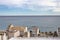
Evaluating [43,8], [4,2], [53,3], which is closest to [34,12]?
[43,8]

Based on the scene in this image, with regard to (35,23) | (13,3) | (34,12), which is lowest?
(35,23)

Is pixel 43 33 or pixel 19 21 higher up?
pixel 19 21

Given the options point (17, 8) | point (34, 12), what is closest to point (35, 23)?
point (34, 12)

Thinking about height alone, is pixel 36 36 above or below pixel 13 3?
below

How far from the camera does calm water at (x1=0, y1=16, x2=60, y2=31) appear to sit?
1.26m

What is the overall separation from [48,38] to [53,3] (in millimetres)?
395

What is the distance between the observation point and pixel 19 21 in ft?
4.18

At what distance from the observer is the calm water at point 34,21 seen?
1.26m

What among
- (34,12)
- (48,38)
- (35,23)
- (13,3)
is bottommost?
(48,38)

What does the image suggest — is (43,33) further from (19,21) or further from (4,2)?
(4,2)

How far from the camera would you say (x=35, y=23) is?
1.27 meters

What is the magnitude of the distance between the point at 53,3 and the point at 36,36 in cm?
42

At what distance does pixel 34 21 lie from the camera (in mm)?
1274

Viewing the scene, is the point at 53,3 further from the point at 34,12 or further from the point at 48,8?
the point at 34,12
